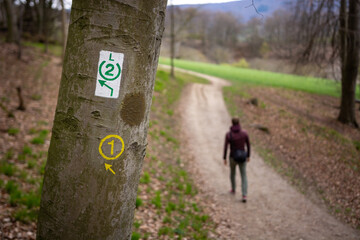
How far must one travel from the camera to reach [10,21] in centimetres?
1652

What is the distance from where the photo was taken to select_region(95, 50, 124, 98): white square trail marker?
1207 millimetres

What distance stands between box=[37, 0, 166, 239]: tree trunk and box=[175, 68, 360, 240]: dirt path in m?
3.93

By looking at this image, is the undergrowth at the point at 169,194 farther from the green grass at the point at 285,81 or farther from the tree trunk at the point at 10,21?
the green grass at the point at 285,81

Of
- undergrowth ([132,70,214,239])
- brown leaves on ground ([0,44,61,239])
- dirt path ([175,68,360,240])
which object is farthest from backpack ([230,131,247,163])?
brown leaves on ground ([0,44,61,239])

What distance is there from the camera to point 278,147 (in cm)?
1022

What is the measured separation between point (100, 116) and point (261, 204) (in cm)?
574

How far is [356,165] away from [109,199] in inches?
371

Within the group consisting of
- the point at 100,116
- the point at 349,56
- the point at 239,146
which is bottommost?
the point at 239,146

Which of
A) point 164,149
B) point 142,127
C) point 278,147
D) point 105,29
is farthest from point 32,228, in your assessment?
point 278,147

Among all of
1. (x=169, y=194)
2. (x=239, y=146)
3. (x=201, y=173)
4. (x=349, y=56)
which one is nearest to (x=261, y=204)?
(x=239, y=146)

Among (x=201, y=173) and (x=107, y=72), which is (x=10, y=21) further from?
(x=107, y=72)

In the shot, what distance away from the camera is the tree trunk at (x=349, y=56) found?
30.4 feet

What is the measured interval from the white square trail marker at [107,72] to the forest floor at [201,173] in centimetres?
273

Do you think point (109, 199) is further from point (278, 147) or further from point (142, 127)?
point (278, 147)
